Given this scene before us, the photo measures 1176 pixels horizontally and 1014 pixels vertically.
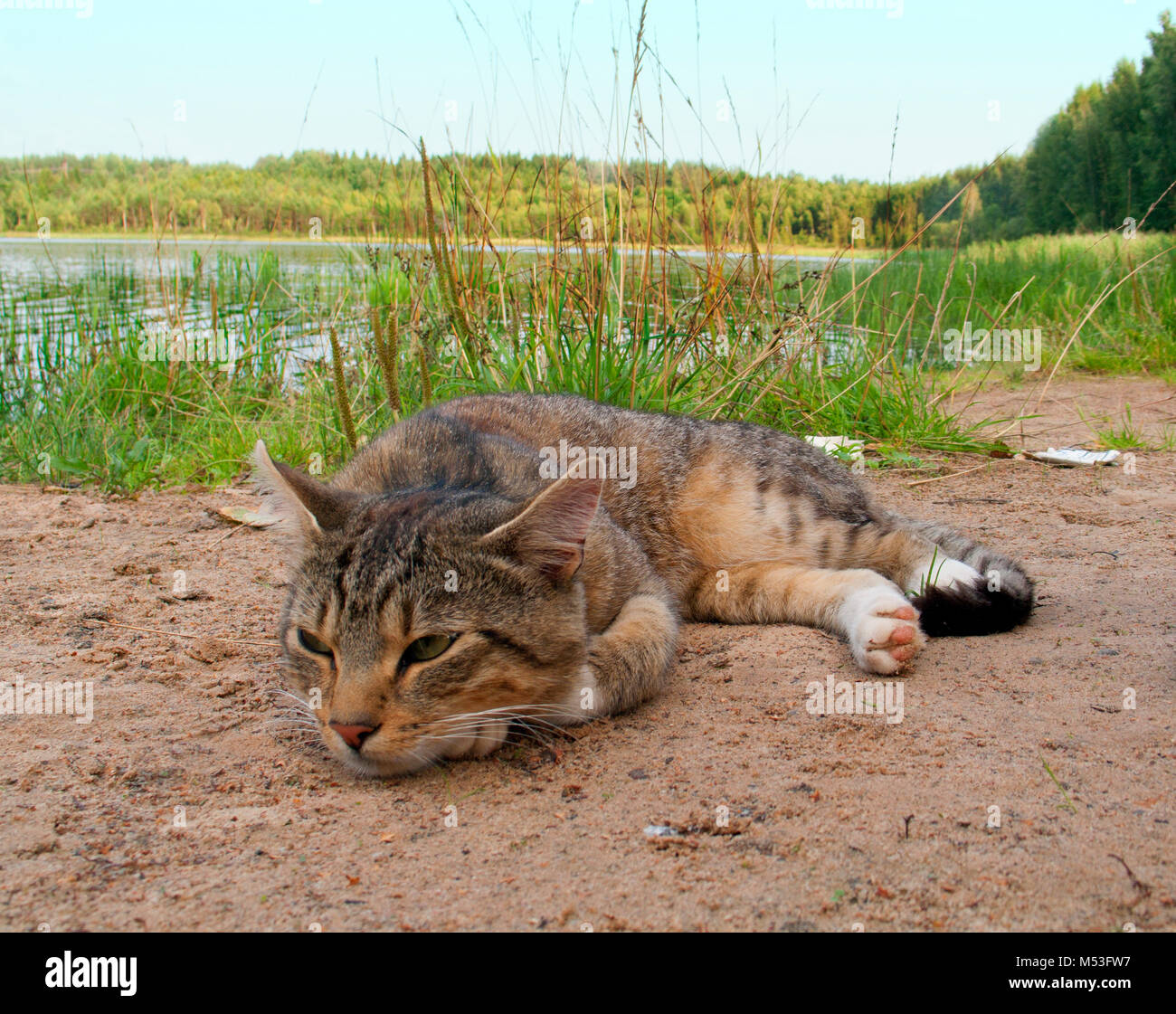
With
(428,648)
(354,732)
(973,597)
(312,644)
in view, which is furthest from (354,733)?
(973,597)

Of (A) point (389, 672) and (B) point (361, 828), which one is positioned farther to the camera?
(A) point (389, 672)

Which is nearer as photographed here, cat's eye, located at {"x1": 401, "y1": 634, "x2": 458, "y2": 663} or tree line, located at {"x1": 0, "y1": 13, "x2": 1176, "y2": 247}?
cat's eye, located at {"x1": 401, "y1": 634, "x2": 458, "y2": 663}

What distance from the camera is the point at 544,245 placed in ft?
19.5

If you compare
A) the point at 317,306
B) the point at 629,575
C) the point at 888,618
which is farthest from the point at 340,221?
the point at 888,618

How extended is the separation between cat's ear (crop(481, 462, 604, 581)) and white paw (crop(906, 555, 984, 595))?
63.0 inches

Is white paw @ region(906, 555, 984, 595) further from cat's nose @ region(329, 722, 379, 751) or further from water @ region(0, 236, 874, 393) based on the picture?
water @ region(0, 236, 874, 393)

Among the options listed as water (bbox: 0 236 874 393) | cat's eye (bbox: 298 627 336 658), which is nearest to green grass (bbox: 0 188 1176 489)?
water (bbox: 0 236 874 393)

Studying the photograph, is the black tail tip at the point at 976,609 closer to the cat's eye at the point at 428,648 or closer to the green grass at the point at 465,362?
the cat's eye at the point at 428,648

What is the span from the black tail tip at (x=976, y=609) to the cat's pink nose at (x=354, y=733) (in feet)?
6.80

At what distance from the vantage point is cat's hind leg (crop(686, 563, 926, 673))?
9.90 feet

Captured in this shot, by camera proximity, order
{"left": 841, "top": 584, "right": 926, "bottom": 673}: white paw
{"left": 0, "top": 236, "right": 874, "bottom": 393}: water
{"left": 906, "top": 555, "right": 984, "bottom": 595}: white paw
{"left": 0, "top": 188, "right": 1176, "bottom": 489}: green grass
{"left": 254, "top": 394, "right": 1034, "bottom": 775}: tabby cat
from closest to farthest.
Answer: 1. {"left": 254, "top": 394, "right": 1034, "bottom": 775}: tabby cat
2. {"left": 841, "top": 584, "right": 926, "bottom": 673}: white paw
3. {"left": 906, "top": 555, "right": 984, "bottom": 595}: white paw
4. {"left": 0, "top": 188, "right": 1176, "bottom": 489}: green grass
5. {"left": 0, "top": 236, "right": 874, "bottom": 393}: water

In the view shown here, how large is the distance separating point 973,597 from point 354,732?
88.9 inches
